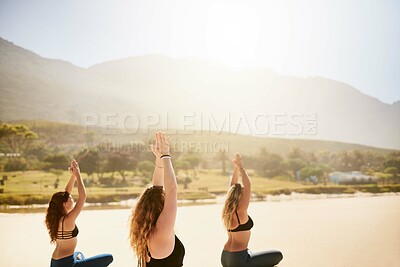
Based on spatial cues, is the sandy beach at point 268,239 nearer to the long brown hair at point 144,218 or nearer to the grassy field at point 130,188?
the long brown hair at point 144,218

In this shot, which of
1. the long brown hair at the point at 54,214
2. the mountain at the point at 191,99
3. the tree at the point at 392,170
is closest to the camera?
the long brown hair at the point at 54,214

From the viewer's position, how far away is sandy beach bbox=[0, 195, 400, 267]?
237 inches

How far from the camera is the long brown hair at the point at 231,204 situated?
3496mm

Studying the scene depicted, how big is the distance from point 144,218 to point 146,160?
94.7 feet

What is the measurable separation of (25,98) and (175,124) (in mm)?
24030

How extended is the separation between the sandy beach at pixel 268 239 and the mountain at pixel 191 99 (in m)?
36.7

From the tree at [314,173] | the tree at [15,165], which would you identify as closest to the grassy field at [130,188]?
the tree at [15,165]

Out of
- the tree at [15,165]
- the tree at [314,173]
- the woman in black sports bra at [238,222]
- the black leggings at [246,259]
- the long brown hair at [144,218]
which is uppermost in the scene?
the long brown hair at [144,218]

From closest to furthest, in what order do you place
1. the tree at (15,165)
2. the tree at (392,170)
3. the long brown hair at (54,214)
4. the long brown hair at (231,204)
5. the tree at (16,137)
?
the long brown hair at (54,214) < the long brown hair at (231,204) < the tree at (15,165) < the tree at (16,137) < the tree at (392,170)

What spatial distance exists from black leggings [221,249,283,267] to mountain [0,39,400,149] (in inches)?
1714

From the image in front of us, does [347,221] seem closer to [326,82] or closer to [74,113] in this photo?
[74,113]

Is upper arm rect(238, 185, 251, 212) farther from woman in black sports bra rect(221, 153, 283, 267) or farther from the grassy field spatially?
the grassy field

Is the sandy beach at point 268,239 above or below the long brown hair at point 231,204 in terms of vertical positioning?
below

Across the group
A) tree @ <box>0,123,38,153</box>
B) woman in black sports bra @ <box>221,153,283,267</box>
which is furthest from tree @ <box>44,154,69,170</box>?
woman in black sports bra @ <box>221,153,283,267</box>
